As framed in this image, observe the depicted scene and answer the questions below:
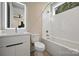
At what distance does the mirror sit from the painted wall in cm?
8

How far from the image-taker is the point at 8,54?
1397 mm

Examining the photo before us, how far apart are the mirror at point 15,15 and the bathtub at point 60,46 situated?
1.44 feet

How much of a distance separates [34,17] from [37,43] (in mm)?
389

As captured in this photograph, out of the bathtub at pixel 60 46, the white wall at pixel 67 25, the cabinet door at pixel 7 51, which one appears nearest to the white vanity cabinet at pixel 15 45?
the cabinet door at pixel 7 51

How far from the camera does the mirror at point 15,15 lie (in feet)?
5.06

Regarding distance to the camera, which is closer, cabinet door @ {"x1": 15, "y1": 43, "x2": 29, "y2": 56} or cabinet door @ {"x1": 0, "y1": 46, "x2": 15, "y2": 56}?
cabinet door @ {"x1": 0, "y1": 46, "x2": 15, "y2": 56}

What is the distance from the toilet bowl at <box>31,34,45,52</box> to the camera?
1514 mm

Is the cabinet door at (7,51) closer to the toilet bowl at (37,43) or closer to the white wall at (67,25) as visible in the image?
the toilet bowl at (37,43)

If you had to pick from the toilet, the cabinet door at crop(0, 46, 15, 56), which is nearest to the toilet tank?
the toilet

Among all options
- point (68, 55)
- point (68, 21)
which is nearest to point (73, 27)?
point (68, 21)

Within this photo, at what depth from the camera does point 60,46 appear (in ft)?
4.77

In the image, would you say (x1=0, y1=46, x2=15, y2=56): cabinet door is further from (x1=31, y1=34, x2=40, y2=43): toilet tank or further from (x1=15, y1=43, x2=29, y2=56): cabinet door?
(x1=31, y1=34, x2=40, y2=43): toilet tank

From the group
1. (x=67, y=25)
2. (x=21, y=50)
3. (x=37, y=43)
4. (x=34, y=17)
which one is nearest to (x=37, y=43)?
(x=37, y=43)

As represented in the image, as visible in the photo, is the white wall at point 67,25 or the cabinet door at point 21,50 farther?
the cabinet door at point 21,50
